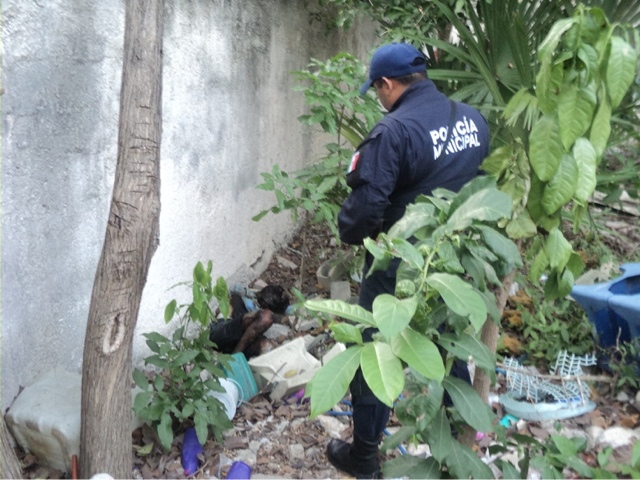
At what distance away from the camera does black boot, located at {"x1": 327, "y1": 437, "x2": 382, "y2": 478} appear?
8.85 ft

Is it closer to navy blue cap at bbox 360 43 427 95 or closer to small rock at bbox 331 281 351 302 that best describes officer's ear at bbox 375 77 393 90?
navy blue cap at bbox 360 43 427 95

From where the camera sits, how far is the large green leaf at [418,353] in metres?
1.23

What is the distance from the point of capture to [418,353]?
1.25 meters

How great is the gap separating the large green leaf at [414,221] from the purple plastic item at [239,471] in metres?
1.48

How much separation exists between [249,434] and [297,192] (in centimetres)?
→ 246

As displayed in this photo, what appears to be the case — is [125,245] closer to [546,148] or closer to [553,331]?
[546,148]

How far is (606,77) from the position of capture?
4.61 feet

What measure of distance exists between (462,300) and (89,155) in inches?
82.5

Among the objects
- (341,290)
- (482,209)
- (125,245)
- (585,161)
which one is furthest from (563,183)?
(341,290)

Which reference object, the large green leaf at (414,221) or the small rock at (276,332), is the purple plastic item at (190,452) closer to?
the small rock at (276,332)

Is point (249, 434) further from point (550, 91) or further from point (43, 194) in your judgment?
point (550, 91)

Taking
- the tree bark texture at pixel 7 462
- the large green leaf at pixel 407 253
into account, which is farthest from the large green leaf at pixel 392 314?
the tree bark texture at pixel 7 462

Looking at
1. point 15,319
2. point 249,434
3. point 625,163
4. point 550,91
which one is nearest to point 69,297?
point 15,319

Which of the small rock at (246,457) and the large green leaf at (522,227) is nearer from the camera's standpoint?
the large green leaf at (522,227)
